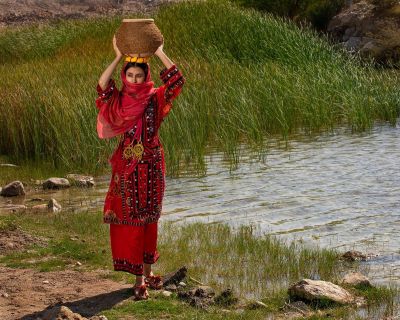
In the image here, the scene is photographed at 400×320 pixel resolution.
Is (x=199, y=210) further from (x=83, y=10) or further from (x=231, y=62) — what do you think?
(x=83, y=10)

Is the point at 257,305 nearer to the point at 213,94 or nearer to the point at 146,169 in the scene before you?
the point at 146,169

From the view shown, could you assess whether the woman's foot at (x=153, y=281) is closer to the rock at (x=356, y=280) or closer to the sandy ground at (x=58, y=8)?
the rock at (x=356, y=280)

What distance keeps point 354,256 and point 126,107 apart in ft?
7.59

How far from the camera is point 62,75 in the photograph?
15.5 m

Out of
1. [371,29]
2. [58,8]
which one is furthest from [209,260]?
[58,8]

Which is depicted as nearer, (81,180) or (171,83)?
(171,83)

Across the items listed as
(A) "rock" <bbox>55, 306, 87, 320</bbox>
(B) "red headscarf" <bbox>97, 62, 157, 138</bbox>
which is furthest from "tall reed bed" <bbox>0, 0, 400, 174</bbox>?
(A) "rock" <bbox>55, 306, 87, 320</bbox>

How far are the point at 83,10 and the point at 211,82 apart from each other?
25116mm

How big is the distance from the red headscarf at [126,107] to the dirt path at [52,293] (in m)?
1.10

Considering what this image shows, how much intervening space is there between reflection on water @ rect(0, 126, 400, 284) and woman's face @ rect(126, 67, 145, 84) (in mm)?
2326

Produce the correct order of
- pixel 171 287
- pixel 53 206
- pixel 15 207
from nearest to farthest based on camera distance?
pixel 171 287, pixel 53 206, pixel 15 207

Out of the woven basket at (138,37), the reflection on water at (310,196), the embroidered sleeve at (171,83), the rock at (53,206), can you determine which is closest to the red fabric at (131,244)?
the embroidered sleeve at (171,83)

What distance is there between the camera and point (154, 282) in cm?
660

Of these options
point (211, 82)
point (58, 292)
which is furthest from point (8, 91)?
point (58, 292)
